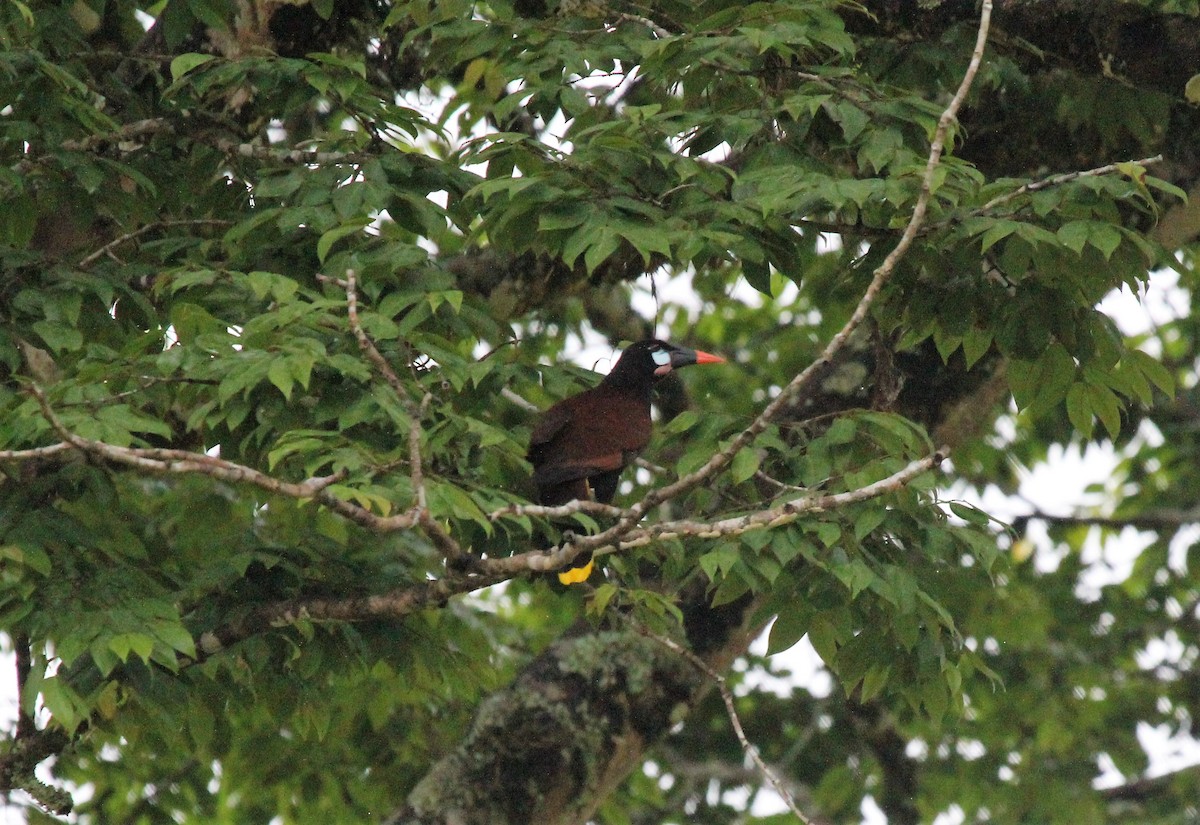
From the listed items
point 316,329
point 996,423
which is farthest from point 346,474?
point 996,423

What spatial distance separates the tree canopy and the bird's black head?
27cm

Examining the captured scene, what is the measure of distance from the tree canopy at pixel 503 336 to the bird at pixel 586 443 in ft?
0.32

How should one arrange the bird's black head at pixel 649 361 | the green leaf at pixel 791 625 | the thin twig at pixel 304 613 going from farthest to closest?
the bird's black head at pixel 649 361 → the green leaf at pixel 791 625 → the thin twig at pixel 304 613

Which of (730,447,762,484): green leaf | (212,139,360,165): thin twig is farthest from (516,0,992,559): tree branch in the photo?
(212,139,360,165): thin twig

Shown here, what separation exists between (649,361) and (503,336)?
573mm

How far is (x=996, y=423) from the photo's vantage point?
22.5 ft

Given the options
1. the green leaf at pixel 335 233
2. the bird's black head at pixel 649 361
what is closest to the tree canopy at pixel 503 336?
the green leaf at pixel 335 233

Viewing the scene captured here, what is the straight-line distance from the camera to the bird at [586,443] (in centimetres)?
339

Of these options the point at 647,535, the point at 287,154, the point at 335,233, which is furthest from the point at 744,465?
the point at 287,154

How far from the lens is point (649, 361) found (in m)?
3.96

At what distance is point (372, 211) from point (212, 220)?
21.1 inches

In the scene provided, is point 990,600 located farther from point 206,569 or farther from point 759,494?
point 206,569

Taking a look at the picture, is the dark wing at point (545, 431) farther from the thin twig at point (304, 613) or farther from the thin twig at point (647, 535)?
the thin twig at point (647, 535)

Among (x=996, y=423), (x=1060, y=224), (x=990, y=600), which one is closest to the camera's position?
(x=1060, y=224)
